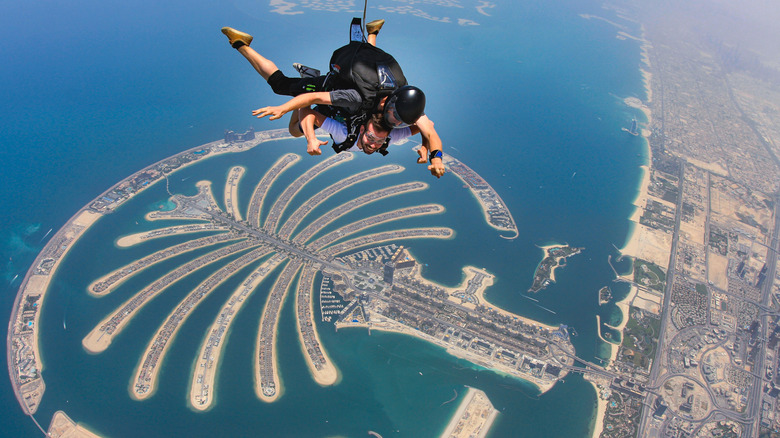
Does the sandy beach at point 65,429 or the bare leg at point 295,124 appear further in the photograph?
the sandy beach at point 65,429

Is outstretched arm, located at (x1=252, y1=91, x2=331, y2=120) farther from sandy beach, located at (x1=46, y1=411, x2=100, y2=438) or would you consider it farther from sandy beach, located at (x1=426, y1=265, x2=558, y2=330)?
sandy beach, located at (x1=426, y1=265, x2=558, y2=330)

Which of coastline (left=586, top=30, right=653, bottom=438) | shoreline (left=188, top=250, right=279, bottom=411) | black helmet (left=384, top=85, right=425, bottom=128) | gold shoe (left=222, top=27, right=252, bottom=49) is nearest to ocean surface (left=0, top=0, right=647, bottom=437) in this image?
shoreline (left=188, top=250, right=279, bottom=411)

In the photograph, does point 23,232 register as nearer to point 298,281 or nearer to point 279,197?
point 279,197

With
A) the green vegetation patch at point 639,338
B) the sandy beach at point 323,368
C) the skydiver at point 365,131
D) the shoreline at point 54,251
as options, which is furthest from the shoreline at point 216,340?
the green vegetation patch at point 639,338

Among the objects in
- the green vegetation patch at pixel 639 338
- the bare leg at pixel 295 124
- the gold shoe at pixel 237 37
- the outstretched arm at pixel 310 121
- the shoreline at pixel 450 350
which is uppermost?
the gold shoe at pixel 237 37

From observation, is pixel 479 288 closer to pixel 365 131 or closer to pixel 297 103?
pixel 365 131

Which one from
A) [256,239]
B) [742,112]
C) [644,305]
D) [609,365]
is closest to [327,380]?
[256,239]

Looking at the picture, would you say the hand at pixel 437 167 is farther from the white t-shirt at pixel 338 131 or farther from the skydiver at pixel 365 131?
the white t-shirt at pixel 338 131
